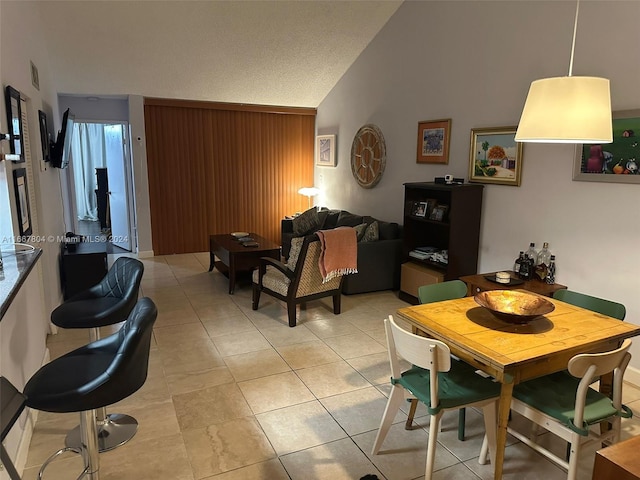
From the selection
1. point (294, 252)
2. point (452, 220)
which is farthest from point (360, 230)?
point (294, 252)

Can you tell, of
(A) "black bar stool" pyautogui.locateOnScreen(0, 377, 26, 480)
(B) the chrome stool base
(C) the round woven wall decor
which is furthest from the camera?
(C) the round woven wall decor

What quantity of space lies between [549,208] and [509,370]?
87.0 inches

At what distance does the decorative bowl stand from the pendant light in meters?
0.84

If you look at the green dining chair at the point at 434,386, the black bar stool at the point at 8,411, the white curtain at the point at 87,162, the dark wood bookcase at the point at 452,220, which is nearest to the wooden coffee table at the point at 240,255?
the dark wood bookcase at the point at 452,220

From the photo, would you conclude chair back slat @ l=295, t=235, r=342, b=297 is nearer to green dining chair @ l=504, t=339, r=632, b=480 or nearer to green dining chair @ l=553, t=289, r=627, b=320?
green dining chair @ l=553, t=289, r=627, b=320

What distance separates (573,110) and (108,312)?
2544 millimetres

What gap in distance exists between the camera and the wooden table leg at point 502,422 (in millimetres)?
1997

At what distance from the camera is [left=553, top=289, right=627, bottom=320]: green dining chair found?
251cm

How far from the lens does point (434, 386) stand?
200cm

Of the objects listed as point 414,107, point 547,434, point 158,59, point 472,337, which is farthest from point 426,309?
point 158,59

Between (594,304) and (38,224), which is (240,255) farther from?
(594,304)

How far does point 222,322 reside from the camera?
165 inches

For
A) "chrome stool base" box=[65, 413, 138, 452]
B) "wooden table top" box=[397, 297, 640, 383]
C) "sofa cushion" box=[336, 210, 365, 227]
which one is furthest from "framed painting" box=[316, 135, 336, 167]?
"chrome stool base" box=[65, 413, 138, 452]

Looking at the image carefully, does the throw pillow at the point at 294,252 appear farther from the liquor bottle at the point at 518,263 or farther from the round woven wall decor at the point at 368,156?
the round woven wall decor at the point at 368,156
